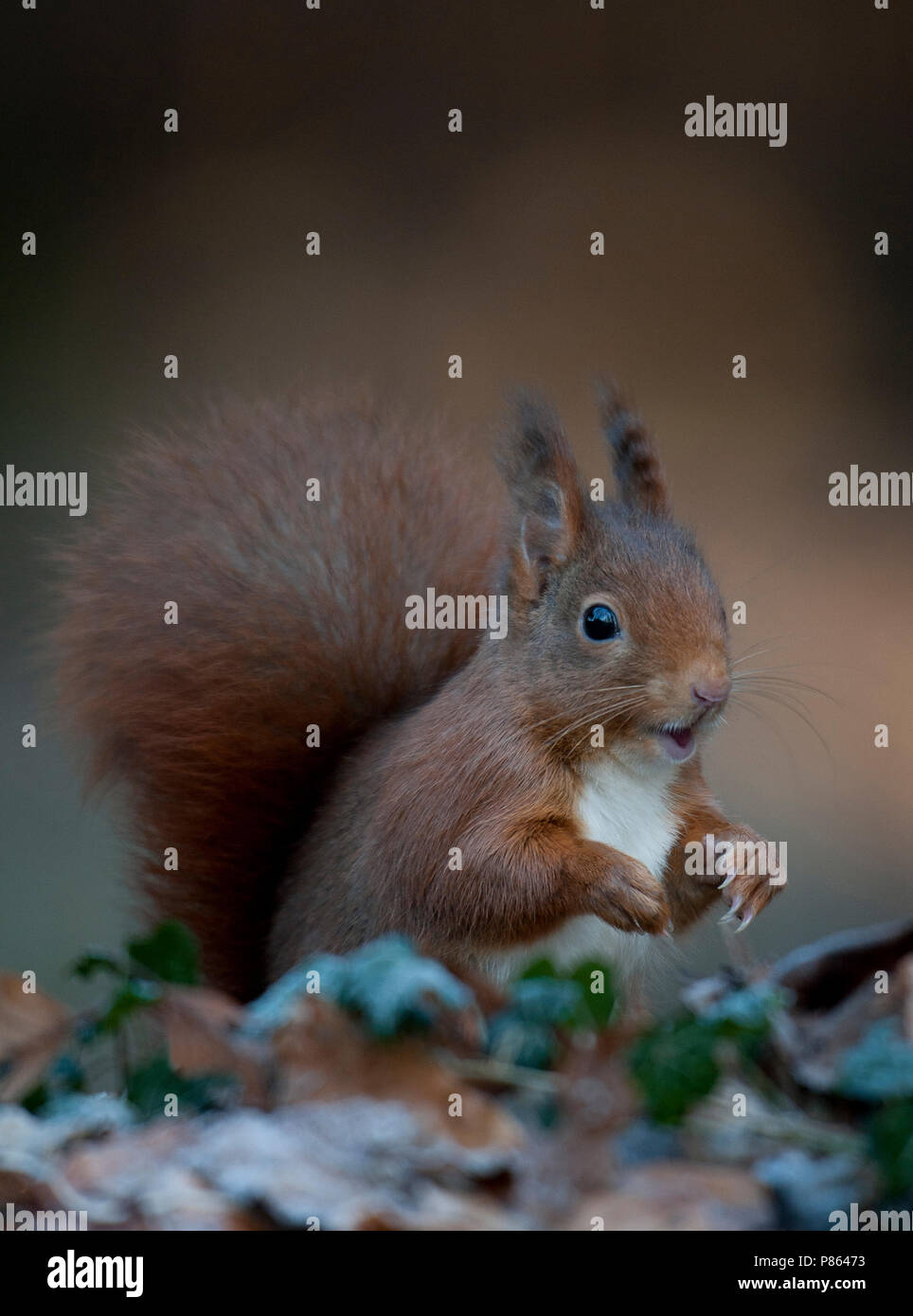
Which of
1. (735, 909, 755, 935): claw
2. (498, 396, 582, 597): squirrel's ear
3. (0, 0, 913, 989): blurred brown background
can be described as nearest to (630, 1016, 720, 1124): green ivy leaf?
(735, 909, 755, 935): claw

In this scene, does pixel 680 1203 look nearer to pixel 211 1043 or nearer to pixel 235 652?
pixel 211 1043

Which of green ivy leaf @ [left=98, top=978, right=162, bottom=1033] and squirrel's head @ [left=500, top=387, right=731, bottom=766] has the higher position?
squirrel's head @ [left=500, top=387, right=731, bottom=766]

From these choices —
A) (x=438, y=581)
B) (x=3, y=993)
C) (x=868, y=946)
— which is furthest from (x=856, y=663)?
(x=3, y=993)

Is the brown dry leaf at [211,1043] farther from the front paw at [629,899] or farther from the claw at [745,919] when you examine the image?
the claw at [745,919]

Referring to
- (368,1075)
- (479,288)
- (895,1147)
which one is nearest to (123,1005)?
(368,1075)

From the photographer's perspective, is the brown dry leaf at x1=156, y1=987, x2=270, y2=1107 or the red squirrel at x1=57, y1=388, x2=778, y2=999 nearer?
the brown dry leaf at x1=156, y1=987, x2=270, y2=1107

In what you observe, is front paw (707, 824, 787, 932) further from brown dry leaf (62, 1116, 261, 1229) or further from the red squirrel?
brown dry leaf (62, 1116, 261, 1229)
